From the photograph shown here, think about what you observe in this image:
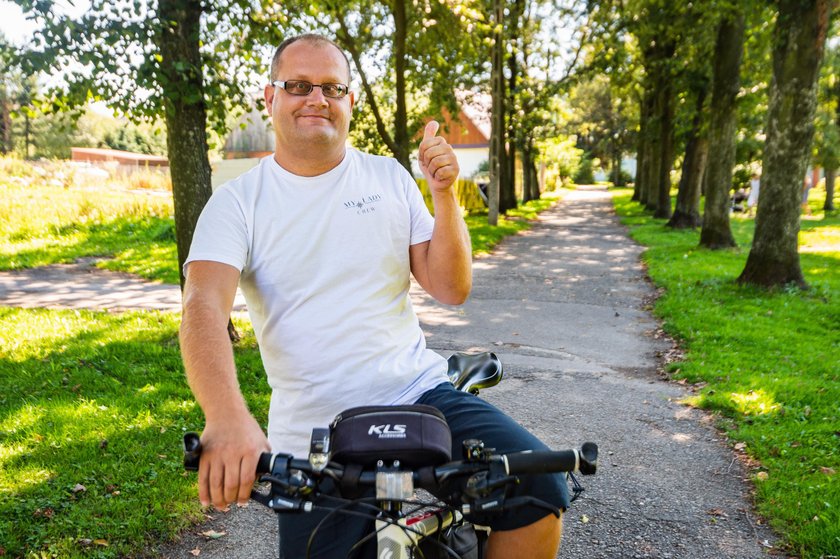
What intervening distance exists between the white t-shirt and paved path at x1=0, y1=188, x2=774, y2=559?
1825 millimetres

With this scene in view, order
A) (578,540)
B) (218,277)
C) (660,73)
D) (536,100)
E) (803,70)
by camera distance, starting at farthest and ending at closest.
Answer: (536,100) < (660,73) < (803,70) < (578,540) < (218,277)

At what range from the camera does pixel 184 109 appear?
22.4ft

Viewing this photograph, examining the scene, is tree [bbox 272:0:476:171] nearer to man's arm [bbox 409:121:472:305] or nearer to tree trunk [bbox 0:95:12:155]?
man's arm [bbox 409:121:472:305]

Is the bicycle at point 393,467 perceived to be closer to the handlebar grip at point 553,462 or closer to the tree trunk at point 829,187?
the handlebar grip at point 553,462

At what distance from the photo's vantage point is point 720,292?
34.7 ft

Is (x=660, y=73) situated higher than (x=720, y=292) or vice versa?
A: (x=660, y=73)

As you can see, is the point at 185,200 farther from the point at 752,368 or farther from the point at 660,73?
the point at 660,73

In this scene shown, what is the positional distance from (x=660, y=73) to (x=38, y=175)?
2103 centimetres

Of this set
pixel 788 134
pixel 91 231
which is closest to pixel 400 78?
pixel 91 231

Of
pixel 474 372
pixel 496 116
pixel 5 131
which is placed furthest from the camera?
pixel 5 131

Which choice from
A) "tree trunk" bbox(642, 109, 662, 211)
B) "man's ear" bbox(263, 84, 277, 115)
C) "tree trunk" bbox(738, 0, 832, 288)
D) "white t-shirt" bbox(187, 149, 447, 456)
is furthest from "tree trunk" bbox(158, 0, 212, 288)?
→ "tree trunk" bbox(642, 109, 662, 211)

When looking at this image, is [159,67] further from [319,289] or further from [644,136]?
[644,136]

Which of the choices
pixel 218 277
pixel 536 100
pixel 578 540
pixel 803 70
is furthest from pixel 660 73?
pixel 218 277

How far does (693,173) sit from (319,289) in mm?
20684
